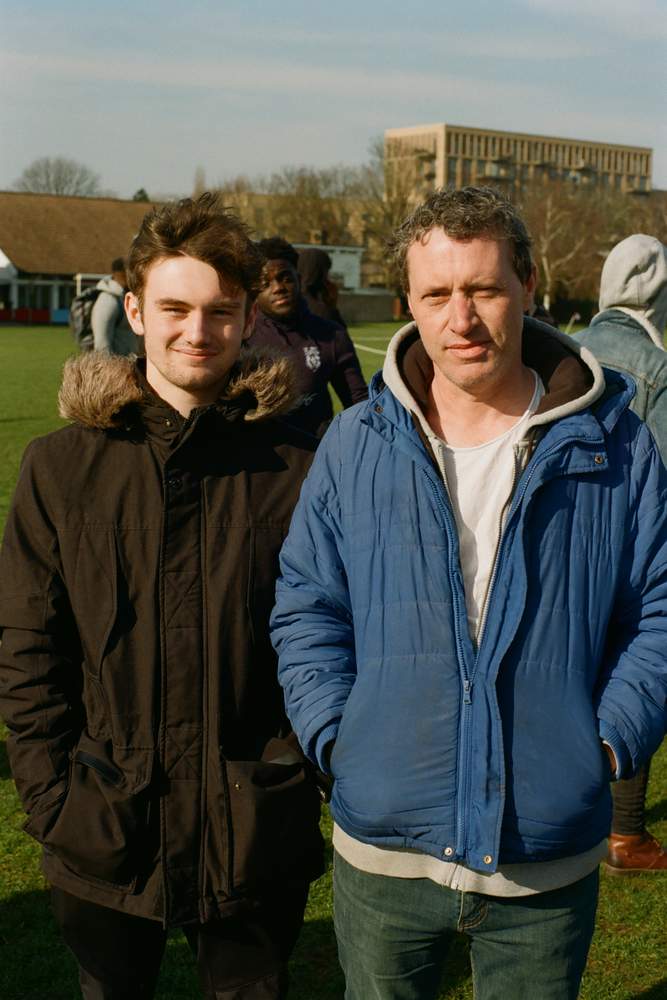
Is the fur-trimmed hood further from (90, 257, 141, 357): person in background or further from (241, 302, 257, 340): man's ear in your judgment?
(90, 257, 141, 357): person in background

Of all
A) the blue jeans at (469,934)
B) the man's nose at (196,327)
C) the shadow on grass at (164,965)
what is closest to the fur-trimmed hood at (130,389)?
the man's nose at (196,327)

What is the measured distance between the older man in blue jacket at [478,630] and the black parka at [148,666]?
176 mm

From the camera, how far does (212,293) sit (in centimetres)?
257

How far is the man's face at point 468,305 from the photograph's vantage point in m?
2.27

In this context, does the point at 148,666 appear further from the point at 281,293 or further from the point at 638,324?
the point at 281,293

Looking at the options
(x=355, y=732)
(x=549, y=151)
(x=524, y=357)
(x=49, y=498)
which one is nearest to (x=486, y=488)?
(x=524, y=357)

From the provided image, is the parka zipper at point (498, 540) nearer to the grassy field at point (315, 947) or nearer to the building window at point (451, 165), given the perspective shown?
the grassy field at point (315, 947)

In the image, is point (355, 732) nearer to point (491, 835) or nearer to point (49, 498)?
point (491, 835)

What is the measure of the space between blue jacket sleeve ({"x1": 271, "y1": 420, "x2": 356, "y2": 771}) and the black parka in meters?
0.16

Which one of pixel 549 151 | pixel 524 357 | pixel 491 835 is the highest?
pixel 549 151

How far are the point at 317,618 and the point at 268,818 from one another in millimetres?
443

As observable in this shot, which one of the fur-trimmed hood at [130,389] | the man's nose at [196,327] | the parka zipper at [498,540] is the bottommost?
the parka zipper at [498,540]

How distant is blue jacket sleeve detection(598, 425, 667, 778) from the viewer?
2.24 m

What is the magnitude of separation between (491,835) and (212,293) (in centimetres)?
121
